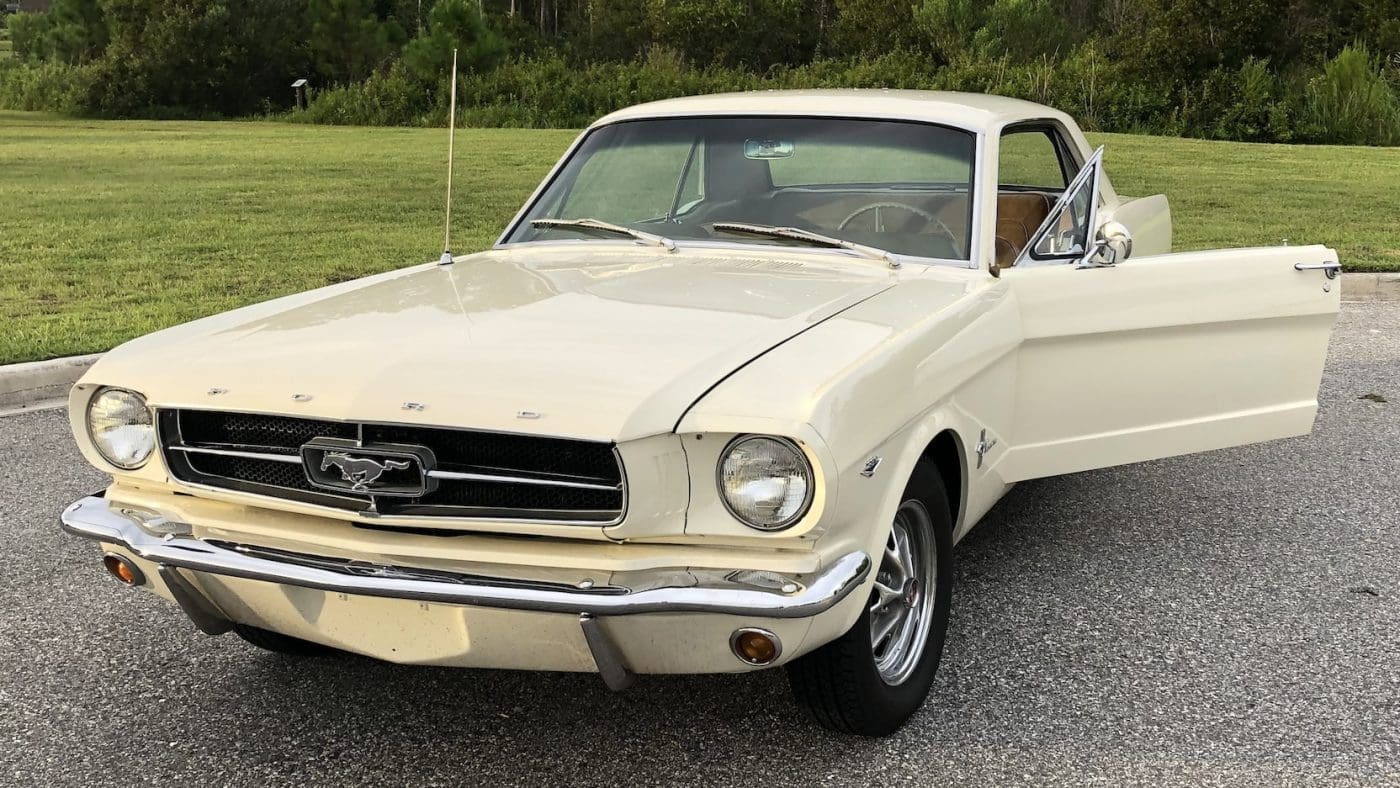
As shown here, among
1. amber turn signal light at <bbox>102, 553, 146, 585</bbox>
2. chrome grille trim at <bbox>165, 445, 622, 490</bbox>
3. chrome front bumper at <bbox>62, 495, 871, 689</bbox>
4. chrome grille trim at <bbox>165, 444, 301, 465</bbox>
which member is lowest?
amber turn signal light at <bbox>102, 553, 146, 585</bbox>

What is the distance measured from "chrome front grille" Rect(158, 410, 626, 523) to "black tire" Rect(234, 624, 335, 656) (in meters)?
0.70

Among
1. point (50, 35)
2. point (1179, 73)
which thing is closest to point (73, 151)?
point (1179, 73)

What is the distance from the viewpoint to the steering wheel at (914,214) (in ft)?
12.3

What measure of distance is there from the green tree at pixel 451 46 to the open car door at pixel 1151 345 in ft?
96.5

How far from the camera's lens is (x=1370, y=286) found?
31.0 ft

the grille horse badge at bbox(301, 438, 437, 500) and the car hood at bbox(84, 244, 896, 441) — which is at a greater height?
the car hood at bbox(84, 244, 896, 441)

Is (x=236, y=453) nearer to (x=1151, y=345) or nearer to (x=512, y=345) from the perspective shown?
(x=512, y=345)

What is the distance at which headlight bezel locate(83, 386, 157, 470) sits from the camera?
2.87 meters

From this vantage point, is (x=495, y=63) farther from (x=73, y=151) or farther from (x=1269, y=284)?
(x=1269, y=284)

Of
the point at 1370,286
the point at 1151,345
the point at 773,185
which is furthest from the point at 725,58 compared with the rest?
the point at 1151,345

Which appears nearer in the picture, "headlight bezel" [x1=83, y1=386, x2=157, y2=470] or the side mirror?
"headlight bezel" [x1=83, y1=386, x2=157, y2=470]

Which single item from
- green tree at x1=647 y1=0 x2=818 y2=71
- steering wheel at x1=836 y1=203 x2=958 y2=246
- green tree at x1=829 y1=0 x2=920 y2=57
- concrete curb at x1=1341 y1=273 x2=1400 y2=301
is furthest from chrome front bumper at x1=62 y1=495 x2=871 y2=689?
green tree at x1=647 y1=0 x2=818 y2=71

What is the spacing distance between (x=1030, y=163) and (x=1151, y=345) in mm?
1326

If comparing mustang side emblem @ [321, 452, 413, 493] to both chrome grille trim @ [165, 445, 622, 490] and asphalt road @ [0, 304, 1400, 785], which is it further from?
asphalt road @ [0, 304, 1400, 785]
